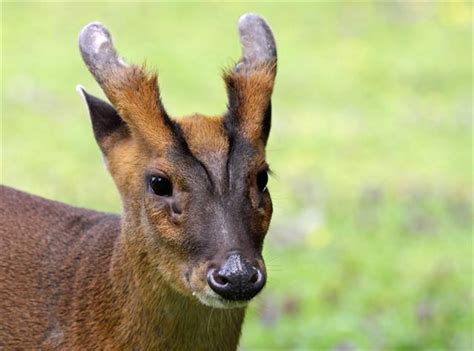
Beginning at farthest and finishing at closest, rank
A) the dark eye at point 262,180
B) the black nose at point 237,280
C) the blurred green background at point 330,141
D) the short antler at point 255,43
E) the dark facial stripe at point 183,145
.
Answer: the blurred green background at point 330,141 < the short antler at point 255,43 < the dark eye at point 262,180 < the dark facial stripe at point 183,145 < the black nose at point 237,280

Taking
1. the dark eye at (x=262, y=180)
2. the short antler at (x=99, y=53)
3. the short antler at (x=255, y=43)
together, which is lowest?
the dark eye at (x=262, y=180)

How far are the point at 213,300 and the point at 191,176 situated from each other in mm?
652

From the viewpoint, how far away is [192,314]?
746cm

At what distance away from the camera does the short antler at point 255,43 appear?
8.02 meters

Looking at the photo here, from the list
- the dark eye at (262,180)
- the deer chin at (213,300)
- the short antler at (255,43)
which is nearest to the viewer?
the deer chin at (213,300)

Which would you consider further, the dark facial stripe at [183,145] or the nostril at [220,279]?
the dark facial stripe at [183,145]

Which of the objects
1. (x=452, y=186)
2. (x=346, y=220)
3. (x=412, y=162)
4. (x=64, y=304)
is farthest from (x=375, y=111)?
(x=64, y=304)

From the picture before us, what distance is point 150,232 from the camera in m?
7.35

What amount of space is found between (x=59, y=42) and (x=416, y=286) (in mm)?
14195

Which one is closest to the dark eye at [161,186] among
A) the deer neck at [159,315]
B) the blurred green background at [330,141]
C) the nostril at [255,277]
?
the deer neck at [159,315]

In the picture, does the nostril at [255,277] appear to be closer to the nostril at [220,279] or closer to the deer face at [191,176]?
the deer face at [191,176]

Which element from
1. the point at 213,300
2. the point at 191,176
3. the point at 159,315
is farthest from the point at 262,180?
the point at 159,315

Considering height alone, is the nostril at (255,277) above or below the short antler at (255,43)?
below

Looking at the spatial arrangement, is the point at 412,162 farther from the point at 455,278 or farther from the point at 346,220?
the point at 455,278
